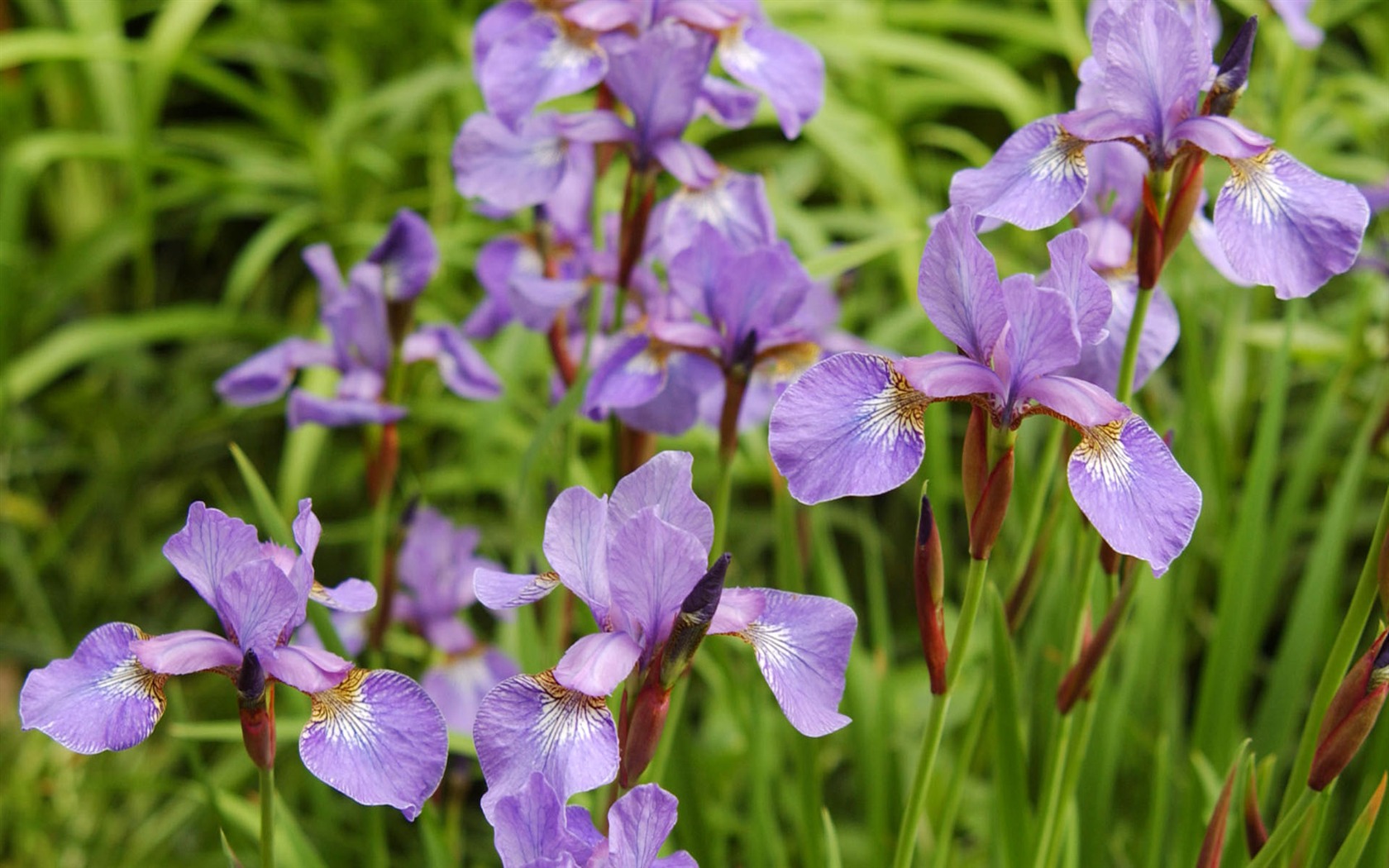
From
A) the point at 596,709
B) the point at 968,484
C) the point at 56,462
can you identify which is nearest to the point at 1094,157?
the point at 968,484

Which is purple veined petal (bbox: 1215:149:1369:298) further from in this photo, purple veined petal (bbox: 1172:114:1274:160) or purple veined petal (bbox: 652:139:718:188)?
purple veined petal (bbox: 652:139:718:188)

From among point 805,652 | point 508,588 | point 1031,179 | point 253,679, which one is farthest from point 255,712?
point 1031,179

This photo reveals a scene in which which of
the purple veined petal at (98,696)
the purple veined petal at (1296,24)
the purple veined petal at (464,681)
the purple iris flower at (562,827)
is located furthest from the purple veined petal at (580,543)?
the purple veined petal at (1296,24)

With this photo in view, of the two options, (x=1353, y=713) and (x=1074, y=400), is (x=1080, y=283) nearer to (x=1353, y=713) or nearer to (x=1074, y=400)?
(x=1074, y=400)

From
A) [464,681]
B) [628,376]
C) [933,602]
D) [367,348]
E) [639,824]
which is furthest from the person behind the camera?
[464,681]

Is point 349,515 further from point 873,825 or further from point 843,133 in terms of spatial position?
point 873,825

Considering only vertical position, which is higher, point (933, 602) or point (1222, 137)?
point (1222, 137)

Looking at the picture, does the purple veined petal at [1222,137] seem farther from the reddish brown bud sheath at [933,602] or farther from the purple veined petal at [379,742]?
the purple veined petal at [379,742]
